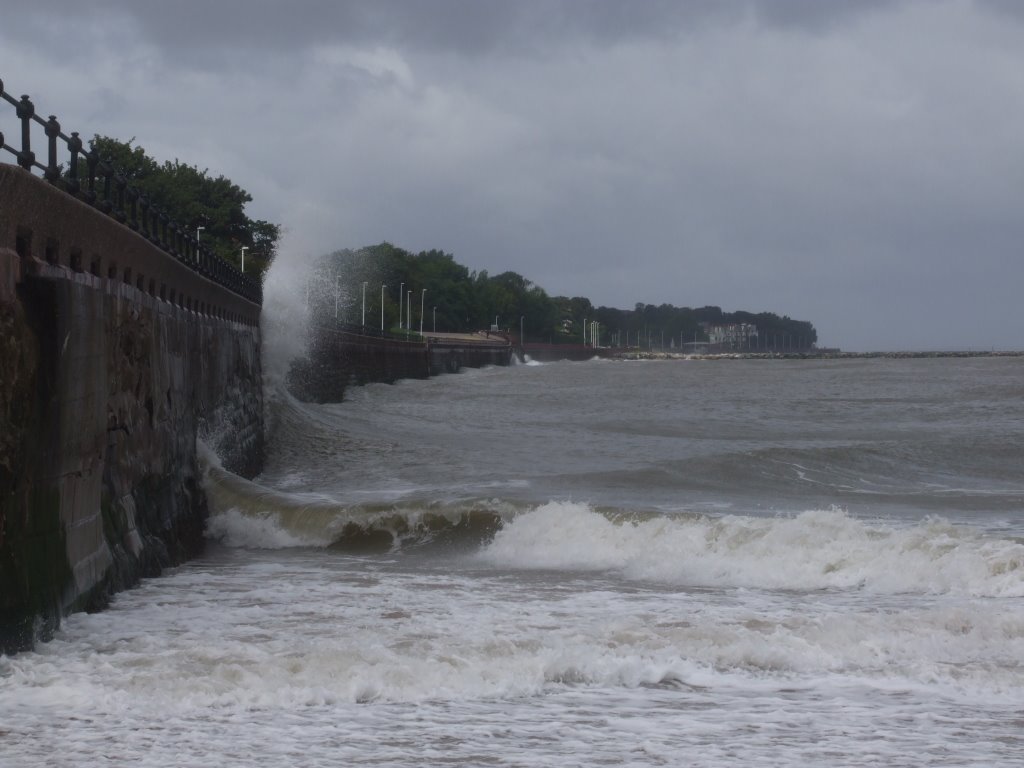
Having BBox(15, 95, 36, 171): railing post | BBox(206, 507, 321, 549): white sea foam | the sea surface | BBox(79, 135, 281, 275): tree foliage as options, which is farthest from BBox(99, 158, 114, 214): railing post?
BBox(79, 135, 281, 275): tree foliage

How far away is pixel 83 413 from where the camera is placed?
31.2 feet

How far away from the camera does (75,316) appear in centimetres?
928

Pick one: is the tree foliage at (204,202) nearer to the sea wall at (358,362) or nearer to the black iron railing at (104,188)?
the sea wall at (358,362)

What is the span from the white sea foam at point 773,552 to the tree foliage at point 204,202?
202 feet

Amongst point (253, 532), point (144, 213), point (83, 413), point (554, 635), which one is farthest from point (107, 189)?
point (554, 635)

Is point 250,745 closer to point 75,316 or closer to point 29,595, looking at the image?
point 29,595

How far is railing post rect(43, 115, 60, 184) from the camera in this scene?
10.1 m

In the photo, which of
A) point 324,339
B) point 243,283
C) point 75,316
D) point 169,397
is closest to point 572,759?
point 75,316

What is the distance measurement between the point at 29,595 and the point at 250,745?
97.6 inches

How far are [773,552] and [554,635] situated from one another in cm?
476

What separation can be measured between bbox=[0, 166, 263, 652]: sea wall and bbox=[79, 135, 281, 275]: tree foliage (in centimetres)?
6184

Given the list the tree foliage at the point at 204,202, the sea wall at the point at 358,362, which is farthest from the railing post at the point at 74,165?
the tree foliage at the point at 204,202

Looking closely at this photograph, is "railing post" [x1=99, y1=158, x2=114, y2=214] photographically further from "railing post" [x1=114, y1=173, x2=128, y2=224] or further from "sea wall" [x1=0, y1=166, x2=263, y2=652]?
"sea wall" [x1=0, y1=166, x2=263, y2=652]

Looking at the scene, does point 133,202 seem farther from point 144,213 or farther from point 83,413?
point 83,413
